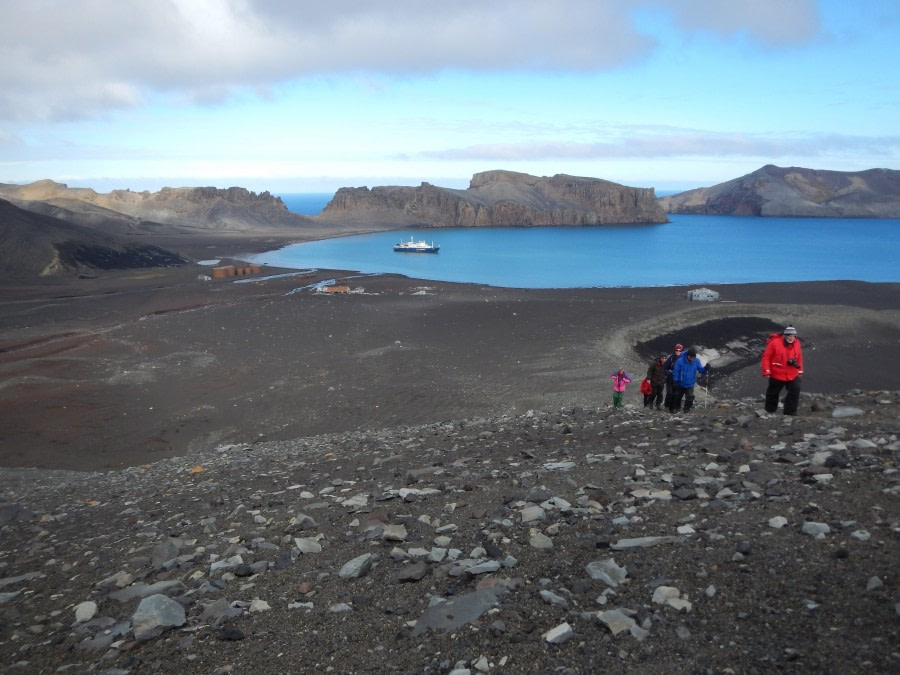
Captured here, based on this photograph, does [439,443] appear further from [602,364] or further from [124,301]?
[124,301]

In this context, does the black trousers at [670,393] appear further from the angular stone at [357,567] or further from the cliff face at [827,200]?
the cliff face at [827,200]

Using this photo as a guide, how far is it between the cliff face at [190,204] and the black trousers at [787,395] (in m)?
130

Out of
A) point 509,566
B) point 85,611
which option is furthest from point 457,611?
point 85,611

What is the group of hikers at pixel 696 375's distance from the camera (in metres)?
10.6

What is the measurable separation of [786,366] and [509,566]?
759cm

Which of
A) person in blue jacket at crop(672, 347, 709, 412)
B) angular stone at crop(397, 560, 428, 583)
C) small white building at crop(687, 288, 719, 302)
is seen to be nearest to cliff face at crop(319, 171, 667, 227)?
small white building at crop(687, 288, 719, 302)

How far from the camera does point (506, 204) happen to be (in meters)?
155

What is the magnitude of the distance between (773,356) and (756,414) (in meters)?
1.11

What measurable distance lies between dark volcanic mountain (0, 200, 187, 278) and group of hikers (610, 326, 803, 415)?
58.2m

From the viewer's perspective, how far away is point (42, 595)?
6.18 meters

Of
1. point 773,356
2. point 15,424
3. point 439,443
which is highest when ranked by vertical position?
point 773,356

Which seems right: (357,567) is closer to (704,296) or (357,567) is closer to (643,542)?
(643,542)

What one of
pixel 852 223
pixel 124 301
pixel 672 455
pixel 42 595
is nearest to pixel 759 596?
pixel 672 455

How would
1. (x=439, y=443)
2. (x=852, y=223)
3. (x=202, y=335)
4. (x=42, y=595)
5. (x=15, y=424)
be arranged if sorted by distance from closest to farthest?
(x=42, y=595) → (x=439, y=443) → (x=15, y=424) → (x=202, y=335) → (x=852, y=223)
